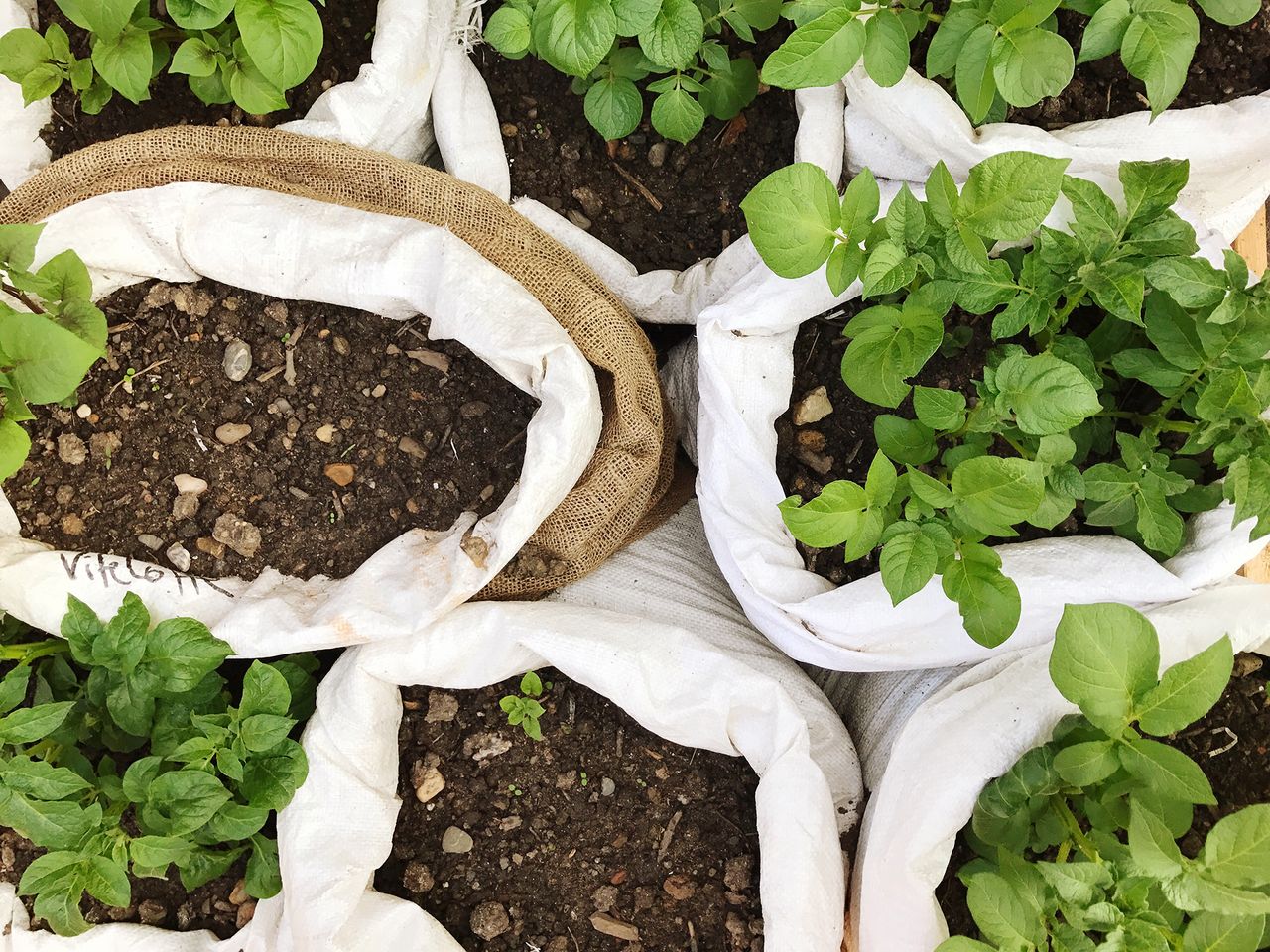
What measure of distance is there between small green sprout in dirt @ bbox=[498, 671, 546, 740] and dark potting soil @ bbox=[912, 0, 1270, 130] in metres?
1.07

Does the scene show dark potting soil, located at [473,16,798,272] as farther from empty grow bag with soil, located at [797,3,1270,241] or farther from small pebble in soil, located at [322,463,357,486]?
small pebble in soil, located at [322,463,357,486]

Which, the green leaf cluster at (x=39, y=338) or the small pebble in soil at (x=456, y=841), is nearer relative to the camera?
the green leaf cluster at (x=39, y=338)

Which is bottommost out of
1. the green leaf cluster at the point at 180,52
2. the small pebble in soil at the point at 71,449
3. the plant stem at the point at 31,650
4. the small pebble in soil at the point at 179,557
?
the plant stem at the point at 31,650

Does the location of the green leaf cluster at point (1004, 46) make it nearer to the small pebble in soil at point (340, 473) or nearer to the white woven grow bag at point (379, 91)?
the white woven grow bag at point (379, 91)

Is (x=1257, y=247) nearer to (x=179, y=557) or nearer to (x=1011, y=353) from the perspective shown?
(x=1011, y=353)

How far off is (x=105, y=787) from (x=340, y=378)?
26.3 inches

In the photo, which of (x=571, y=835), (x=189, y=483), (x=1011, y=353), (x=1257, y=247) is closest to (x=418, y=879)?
(x=571, y=835)

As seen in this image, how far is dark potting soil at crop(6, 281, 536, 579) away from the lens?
1.53 metres

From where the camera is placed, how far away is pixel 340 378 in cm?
154

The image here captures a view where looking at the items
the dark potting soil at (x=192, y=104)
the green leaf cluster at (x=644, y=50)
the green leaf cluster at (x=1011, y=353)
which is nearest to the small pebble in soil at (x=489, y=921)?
the green leaf cluster at (x=1011, y=353)

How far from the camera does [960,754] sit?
1.28m

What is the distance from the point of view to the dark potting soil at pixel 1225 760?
54.1 inches

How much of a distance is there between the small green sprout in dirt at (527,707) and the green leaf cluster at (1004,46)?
2.96 feet

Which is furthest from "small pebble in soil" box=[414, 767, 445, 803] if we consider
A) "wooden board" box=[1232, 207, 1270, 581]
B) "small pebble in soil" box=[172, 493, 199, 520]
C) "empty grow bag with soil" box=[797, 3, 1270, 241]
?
"wooden board" box=[1232, 207, 1270, 581]
